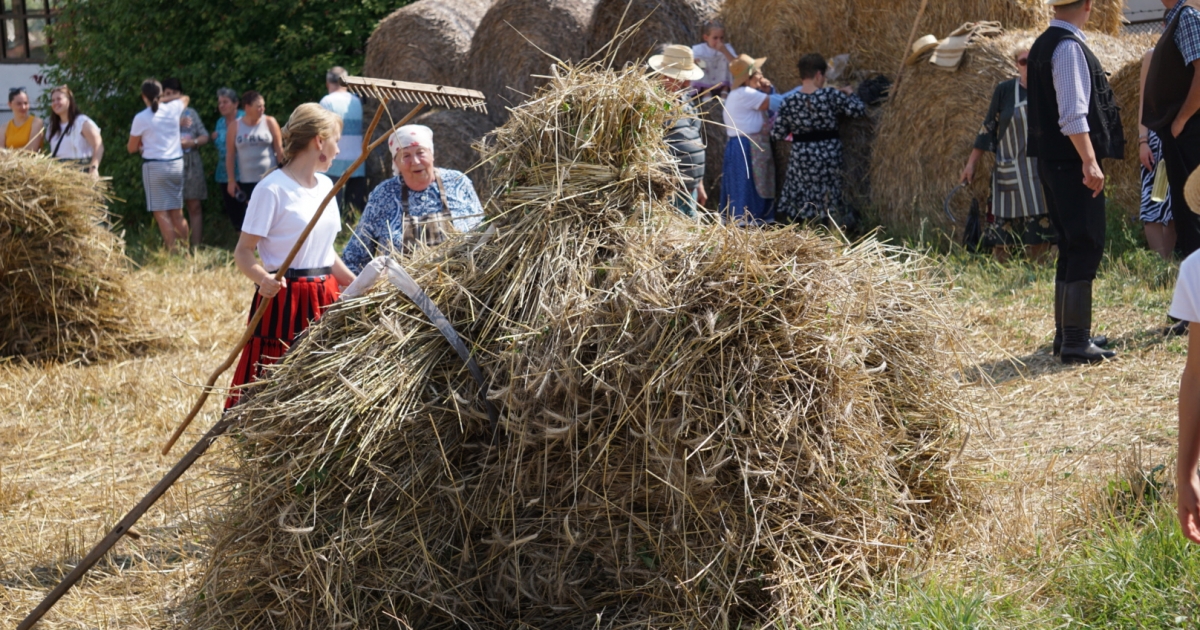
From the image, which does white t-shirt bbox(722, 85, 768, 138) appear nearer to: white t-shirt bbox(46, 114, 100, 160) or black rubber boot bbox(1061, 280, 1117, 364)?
black rubber boot bbox(1061, 280, 1117, 364)

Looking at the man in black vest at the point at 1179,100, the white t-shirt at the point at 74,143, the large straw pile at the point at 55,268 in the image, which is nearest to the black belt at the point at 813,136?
the man in black vest at the point at 1179,100

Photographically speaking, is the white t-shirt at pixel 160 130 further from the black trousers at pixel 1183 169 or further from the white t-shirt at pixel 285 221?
the black trousers at pixel 1183 169

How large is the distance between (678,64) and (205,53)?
8578mm

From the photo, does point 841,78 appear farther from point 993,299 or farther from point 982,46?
point 993,299

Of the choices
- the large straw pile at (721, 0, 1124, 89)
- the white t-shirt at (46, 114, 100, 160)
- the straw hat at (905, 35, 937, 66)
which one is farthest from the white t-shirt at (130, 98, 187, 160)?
the straw hat at (905, 35, 937, 66)

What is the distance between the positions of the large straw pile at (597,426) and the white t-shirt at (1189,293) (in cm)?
85

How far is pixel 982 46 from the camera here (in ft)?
27.5

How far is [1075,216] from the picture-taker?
545 centimetres

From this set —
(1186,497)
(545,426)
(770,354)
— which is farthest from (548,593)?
(1186,497)

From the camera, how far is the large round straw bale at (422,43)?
1237 centimetres

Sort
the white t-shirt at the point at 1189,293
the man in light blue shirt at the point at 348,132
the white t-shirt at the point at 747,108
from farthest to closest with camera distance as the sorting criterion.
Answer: the man in light blue shirt at the point at 348,132 → the white t-shirt at the point at 747,108 → the white t-shirt at the point at 1189,293

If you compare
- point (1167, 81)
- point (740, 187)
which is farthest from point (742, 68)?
point (1167, 81)

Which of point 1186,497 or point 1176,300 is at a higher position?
point 1176,300

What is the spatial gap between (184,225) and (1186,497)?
10916mm
